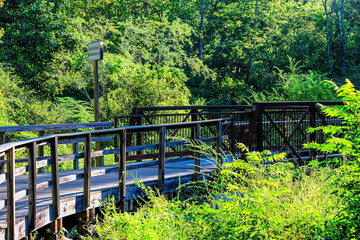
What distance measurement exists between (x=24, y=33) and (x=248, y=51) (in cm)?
1584

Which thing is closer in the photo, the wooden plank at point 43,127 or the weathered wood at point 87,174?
the weathered wood at point 87,174

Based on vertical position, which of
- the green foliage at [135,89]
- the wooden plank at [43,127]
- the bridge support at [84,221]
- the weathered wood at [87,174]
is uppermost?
the green foliage at [135,89]

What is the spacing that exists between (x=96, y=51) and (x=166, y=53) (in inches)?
594

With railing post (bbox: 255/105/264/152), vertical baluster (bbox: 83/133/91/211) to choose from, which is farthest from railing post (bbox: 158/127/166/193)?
railing post (bbox: 255/105/264/152)

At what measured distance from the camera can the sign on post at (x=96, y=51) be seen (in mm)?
10370

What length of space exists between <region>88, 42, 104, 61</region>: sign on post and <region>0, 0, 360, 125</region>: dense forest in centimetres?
573

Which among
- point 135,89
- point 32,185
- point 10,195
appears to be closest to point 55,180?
point 32,185

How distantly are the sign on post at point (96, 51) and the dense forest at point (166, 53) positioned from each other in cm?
573

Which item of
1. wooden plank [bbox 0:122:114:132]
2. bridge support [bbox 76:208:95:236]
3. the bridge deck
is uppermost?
wooden plank [bbox 0:122:114:132]

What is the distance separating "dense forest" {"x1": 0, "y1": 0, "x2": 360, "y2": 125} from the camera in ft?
63.3

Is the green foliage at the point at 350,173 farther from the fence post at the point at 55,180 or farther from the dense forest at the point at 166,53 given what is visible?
the dense forest at the point at 166,53

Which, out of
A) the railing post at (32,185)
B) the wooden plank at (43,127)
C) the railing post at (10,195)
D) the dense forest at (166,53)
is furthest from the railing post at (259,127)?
the dense forest at (166,53)

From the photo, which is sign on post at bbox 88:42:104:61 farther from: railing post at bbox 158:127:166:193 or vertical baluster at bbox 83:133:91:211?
vertical baluster at bbox 83:133:91:211

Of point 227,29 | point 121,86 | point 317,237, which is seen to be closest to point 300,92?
point 121,86
